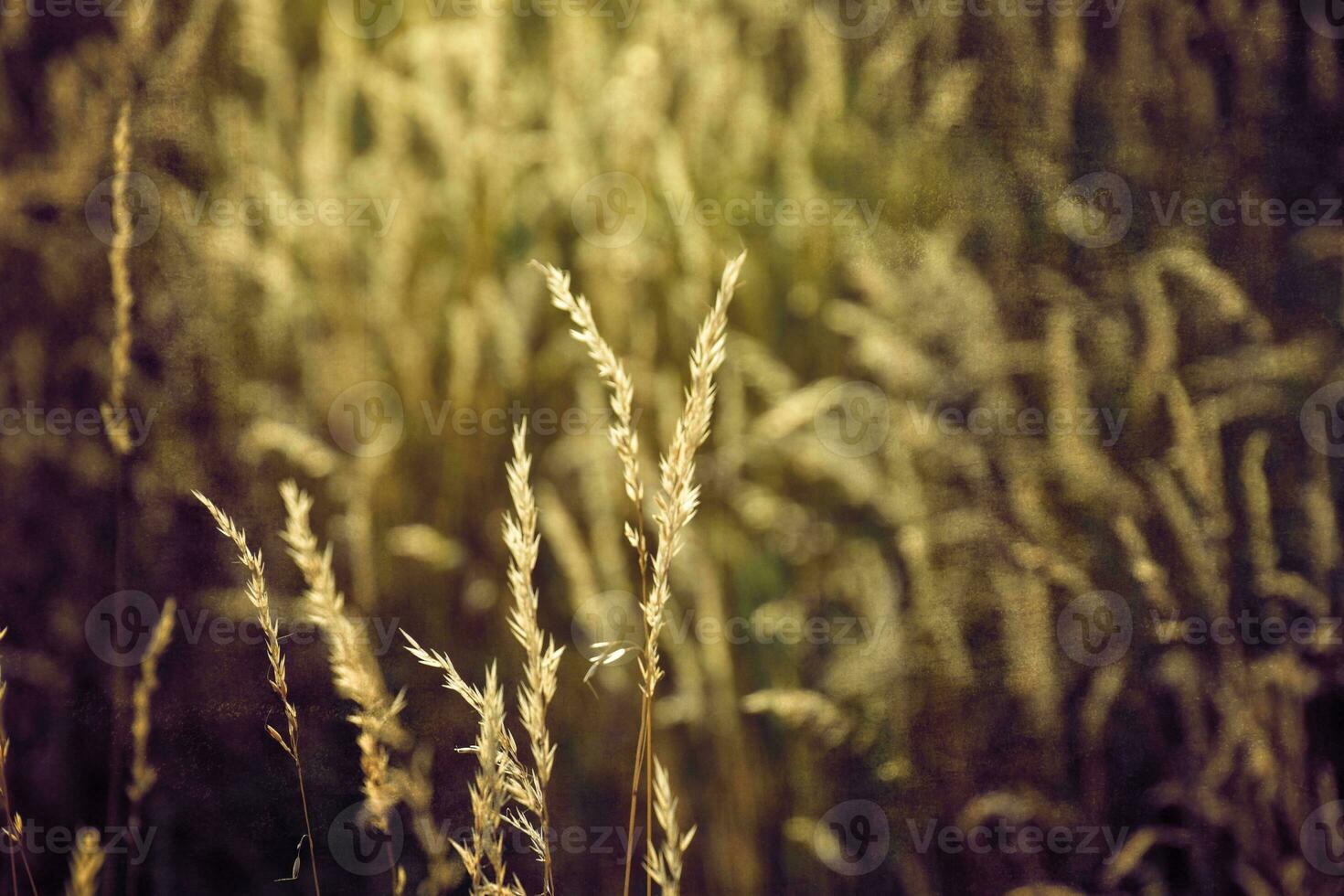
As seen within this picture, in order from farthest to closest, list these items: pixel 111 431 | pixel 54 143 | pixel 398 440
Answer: pixel 54 143 < pixel 398 440 < pixel 111 431

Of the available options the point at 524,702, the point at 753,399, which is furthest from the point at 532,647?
the point at 753,399

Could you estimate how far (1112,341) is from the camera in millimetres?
1217

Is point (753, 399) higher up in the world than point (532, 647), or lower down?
higher up

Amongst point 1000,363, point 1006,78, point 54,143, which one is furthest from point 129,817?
point 1006,78

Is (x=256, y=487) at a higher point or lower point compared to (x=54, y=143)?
lower

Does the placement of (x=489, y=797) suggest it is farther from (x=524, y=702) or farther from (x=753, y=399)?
(x=753, y=399)

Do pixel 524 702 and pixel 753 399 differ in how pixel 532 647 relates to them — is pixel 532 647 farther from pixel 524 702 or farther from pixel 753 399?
pixel 753 399

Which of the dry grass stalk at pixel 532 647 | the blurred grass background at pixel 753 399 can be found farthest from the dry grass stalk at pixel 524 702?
the blurred grass background at pixel 753 399

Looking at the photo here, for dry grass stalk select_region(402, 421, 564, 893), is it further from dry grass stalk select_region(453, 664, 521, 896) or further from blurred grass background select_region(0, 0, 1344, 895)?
blurred grass background select_region(0, 0, 1344, 895)

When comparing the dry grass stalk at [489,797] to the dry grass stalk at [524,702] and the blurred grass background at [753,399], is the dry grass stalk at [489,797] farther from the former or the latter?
the blurred grass background at [753,399]

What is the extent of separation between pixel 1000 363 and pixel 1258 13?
2.01ft

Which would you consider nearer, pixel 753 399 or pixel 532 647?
pixel 532 647

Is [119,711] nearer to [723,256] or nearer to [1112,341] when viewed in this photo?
[723,256]

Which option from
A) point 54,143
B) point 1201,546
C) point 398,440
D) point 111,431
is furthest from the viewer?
point 54,143
